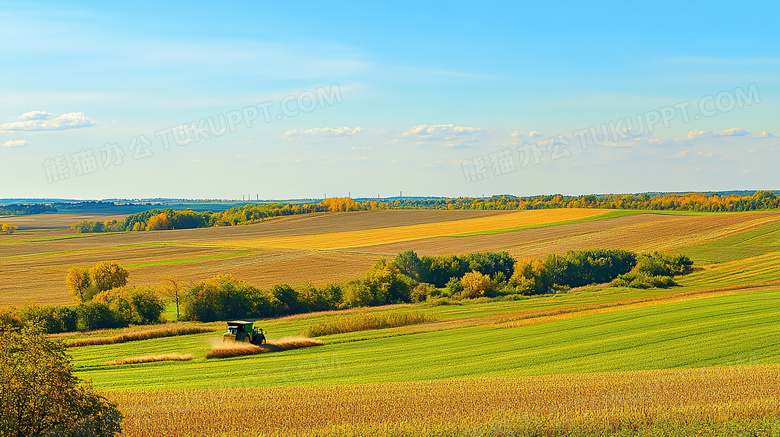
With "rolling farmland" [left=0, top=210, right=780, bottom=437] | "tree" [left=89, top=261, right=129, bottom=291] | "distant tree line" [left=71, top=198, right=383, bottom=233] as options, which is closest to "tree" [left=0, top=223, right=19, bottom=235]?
"distant tree line" [left=71, top=198, right=383, bottom=233]

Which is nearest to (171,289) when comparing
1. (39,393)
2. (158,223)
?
(39,393)

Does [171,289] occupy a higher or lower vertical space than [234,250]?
lower

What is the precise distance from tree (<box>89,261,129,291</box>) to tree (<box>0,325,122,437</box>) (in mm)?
47746

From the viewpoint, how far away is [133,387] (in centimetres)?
2220

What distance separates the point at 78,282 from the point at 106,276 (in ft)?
8.09

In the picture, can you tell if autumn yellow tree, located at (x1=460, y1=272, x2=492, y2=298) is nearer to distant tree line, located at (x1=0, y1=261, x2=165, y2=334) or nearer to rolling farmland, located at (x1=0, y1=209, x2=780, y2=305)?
rolling farmland, located at (x1=0, y1=209, x2=780, y2=305)

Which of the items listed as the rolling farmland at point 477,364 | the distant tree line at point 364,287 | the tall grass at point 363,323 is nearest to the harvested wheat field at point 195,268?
the rolling farmland at point 477,364

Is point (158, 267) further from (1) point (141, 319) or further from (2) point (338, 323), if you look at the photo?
(2) point (338, 323)

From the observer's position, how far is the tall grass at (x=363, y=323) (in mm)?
38281

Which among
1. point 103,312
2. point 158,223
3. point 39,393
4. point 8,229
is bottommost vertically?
point 103,312

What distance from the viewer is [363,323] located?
4028cm

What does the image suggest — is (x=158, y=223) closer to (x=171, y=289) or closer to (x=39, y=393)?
(x=171, y=289)

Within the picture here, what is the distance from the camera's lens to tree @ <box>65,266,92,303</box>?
53.5 m

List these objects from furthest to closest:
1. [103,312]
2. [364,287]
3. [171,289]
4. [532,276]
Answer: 1. [532,276]
2. [364,287]
3. [171,289]
4. [103,312]
